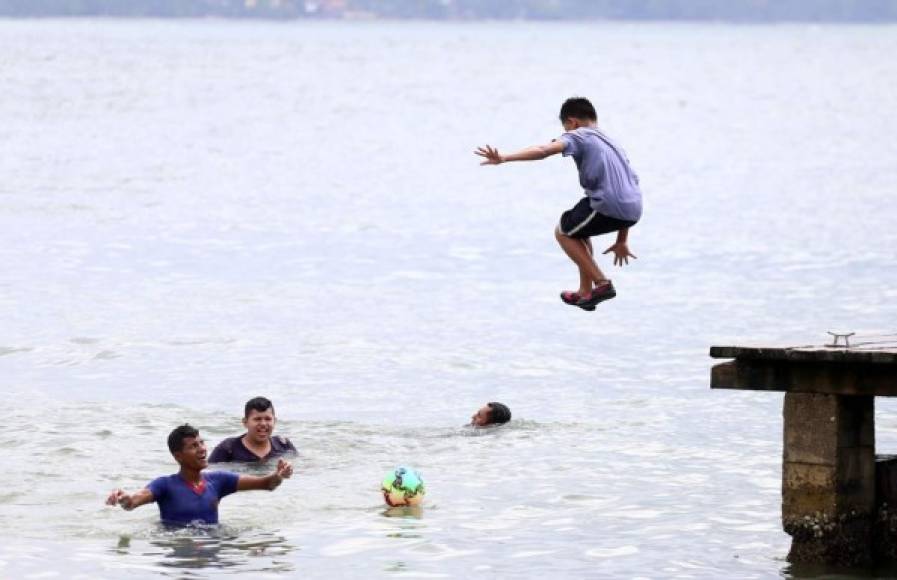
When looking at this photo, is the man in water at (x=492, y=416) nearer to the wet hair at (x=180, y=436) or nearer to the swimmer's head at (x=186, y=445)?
the swimmer's head at (x=186, y=445)

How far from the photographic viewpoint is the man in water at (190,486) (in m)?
17.4

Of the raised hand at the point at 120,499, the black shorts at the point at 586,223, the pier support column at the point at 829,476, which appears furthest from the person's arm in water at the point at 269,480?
the pier support column at the point at 829,476

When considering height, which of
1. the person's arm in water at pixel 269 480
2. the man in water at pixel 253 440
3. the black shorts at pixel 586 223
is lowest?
the person's arm in water at pixel 269 480

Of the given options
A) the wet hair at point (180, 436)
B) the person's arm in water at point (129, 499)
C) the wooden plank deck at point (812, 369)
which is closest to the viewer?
the wooden plank deck at point (812, 369)

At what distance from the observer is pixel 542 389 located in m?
28.8

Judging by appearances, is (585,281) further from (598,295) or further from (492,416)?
(492,416)

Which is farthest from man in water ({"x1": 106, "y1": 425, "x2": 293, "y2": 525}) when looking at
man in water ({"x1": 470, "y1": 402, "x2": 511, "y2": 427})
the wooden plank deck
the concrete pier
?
man in water ({"x1": 470, "y1": 402, "x2": 511, "y2": 427})

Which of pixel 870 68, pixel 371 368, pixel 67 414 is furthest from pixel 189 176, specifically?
pixel 870 68

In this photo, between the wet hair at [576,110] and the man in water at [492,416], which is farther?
the man in water at [492,416]

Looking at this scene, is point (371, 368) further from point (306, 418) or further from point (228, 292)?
point (228, 292)

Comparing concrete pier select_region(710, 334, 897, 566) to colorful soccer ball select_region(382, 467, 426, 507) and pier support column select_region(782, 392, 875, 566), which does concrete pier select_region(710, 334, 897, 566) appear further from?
colorful soccer ball select_region(382, 467, 426, 507)

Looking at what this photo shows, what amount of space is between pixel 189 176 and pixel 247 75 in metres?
79.3

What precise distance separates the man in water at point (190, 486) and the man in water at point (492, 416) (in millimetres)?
6694

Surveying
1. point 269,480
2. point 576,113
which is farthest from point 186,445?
point 576,113
